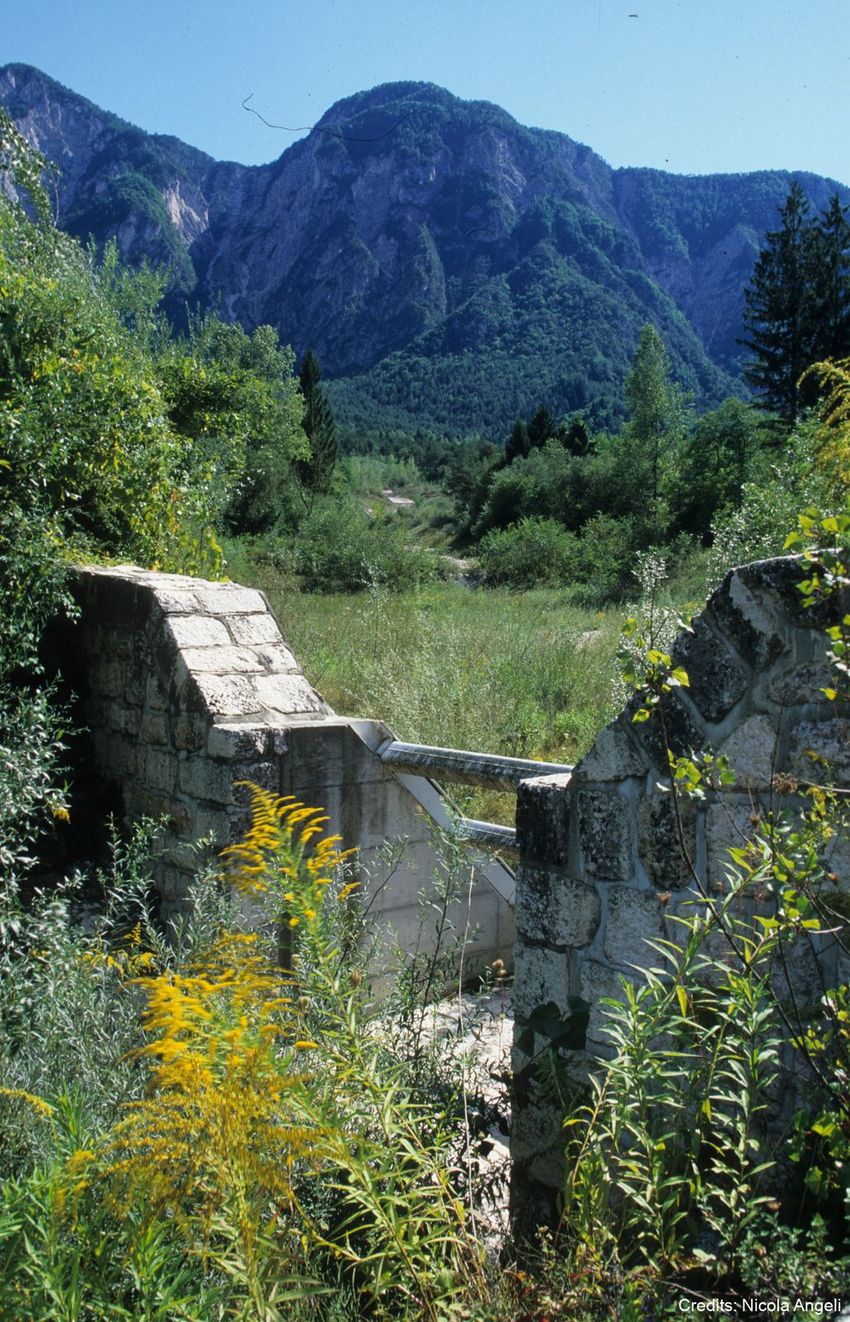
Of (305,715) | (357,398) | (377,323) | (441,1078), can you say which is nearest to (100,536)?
(305,715)

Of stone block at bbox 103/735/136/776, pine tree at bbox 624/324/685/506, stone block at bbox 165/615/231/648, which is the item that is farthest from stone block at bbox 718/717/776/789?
pine tree at bbox 624/324/685/506

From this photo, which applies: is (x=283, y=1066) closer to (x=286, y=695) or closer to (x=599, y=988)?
(x=599, y=988)

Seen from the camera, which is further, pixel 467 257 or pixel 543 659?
pixel 467 257

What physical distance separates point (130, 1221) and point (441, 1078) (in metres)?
1.22

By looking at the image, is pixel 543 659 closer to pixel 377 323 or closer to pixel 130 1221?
pixel 130 1221

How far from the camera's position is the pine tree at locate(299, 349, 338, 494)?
122 ft

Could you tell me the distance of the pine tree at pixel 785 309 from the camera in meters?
28.0

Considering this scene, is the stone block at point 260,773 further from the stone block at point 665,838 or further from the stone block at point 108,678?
the stone block at point 665,838

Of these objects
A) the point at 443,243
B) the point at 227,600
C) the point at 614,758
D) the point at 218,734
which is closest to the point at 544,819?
→ the point at 614,758

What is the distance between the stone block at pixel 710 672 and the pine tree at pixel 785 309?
1094 inches

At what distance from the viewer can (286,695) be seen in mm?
4328

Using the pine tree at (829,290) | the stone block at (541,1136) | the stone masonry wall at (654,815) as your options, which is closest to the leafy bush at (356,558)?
the pine tree at (829,290)

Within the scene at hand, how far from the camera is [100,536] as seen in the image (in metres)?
5.66

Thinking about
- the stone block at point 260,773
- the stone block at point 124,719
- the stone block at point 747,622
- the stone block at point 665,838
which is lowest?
the stone block at point 260,773
